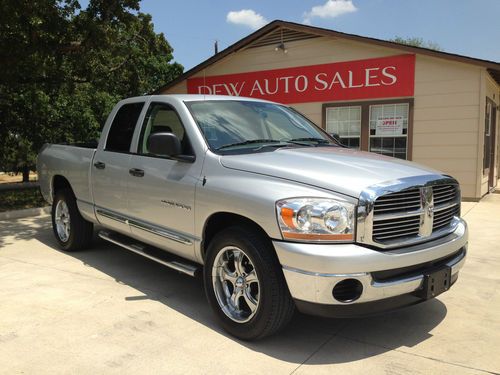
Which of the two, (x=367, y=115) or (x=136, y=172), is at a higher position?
(x=367, y=115)

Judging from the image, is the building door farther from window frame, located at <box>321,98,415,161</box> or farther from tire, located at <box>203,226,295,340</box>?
tire, located at <box>203,226,295,340</box>

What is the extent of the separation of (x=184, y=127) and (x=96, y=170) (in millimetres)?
1646

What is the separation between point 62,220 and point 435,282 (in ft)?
16.2

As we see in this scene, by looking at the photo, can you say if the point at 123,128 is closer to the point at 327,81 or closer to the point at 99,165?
the point at 99,165

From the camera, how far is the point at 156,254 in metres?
4.65

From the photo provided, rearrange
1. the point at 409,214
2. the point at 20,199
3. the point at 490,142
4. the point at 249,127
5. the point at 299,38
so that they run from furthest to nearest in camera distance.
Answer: the point at 299,38 → the point at 490,142 → the point at 20,199 → the point at 249,127 → the point at 409,214

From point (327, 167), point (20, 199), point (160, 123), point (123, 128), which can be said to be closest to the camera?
point (327, 167)

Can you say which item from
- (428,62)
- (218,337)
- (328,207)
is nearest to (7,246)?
(218,337)

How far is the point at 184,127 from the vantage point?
4309 mm

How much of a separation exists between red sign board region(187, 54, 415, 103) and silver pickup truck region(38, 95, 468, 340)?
26.4ft

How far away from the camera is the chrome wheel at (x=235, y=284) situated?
3580 mm

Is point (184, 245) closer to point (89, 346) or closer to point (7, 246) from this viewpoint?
point (89, 346)

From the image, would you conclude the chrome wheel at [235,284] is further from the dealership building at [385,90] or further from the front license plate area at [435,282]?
the dealership building at [385,90]

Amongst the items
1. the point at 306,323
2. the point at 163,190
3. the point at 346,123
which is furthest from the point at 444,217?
the point at 346,123
